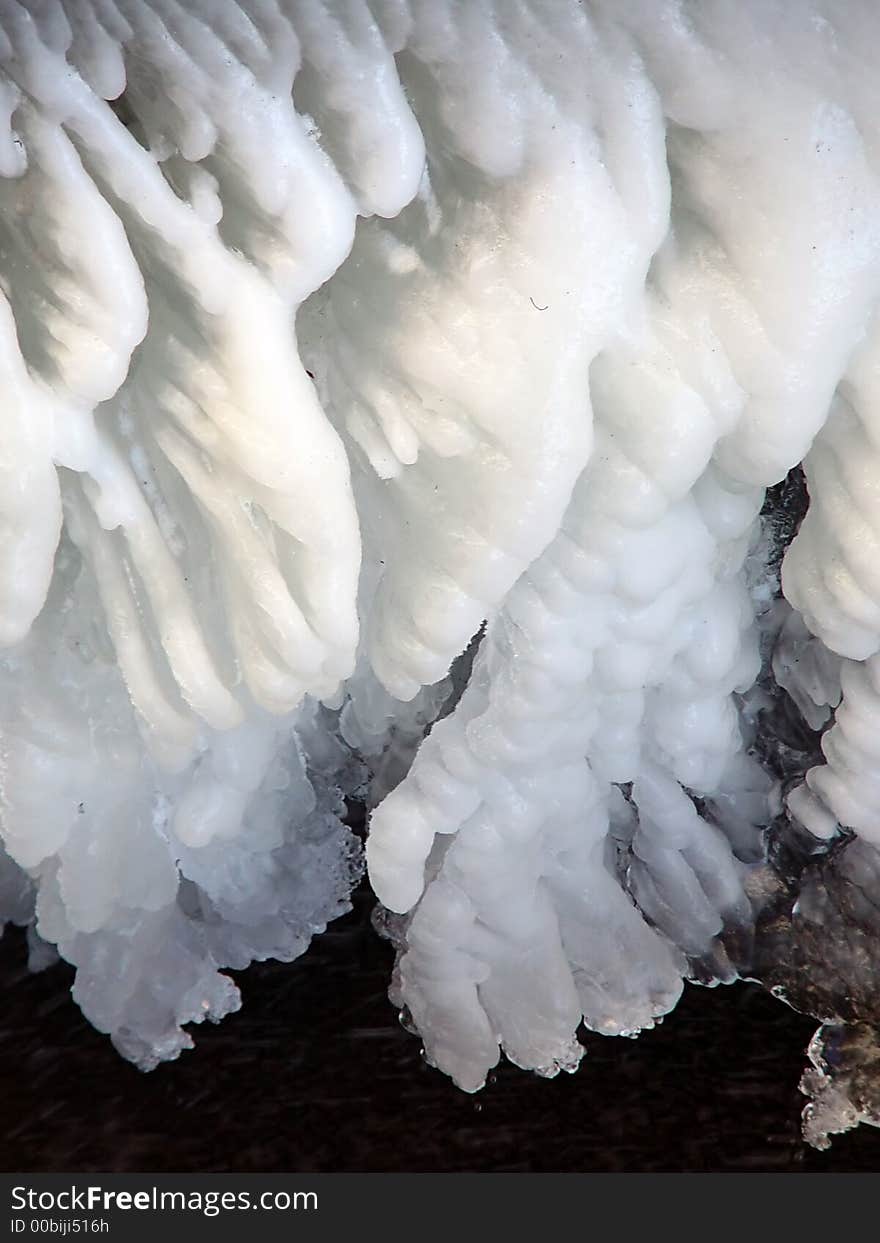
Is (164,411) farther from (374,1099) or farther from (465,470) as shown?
(374,1099)

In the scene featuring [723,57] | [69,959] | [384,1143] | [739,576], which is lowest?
[69,959]

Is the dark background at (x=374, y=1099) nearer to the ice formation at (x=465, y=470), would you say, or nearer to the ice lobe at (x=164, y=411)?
the ice formation at (x=465, y=470)

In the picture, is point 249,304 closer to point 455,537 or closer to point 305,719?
point 455,537

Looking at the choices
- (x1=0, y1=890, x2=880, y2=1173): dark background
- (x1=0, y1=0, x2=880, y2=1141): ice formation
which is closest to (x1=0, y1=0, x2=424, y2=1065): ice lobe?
(x1=0, y1=0, x2=880, y2=1141): ice formation

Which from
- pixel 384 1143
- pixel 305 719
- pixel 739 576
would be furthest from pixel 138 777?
pixel 739 576

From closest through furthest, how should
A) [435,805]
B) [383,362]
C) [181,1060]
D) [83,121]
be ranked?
1. [83,121]
2. [383,362]
3. [435,805]
4. [181,1060]

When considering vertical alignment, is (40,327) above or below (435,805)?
above

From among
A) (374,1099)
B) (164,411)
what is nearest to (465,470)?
(164,411)
